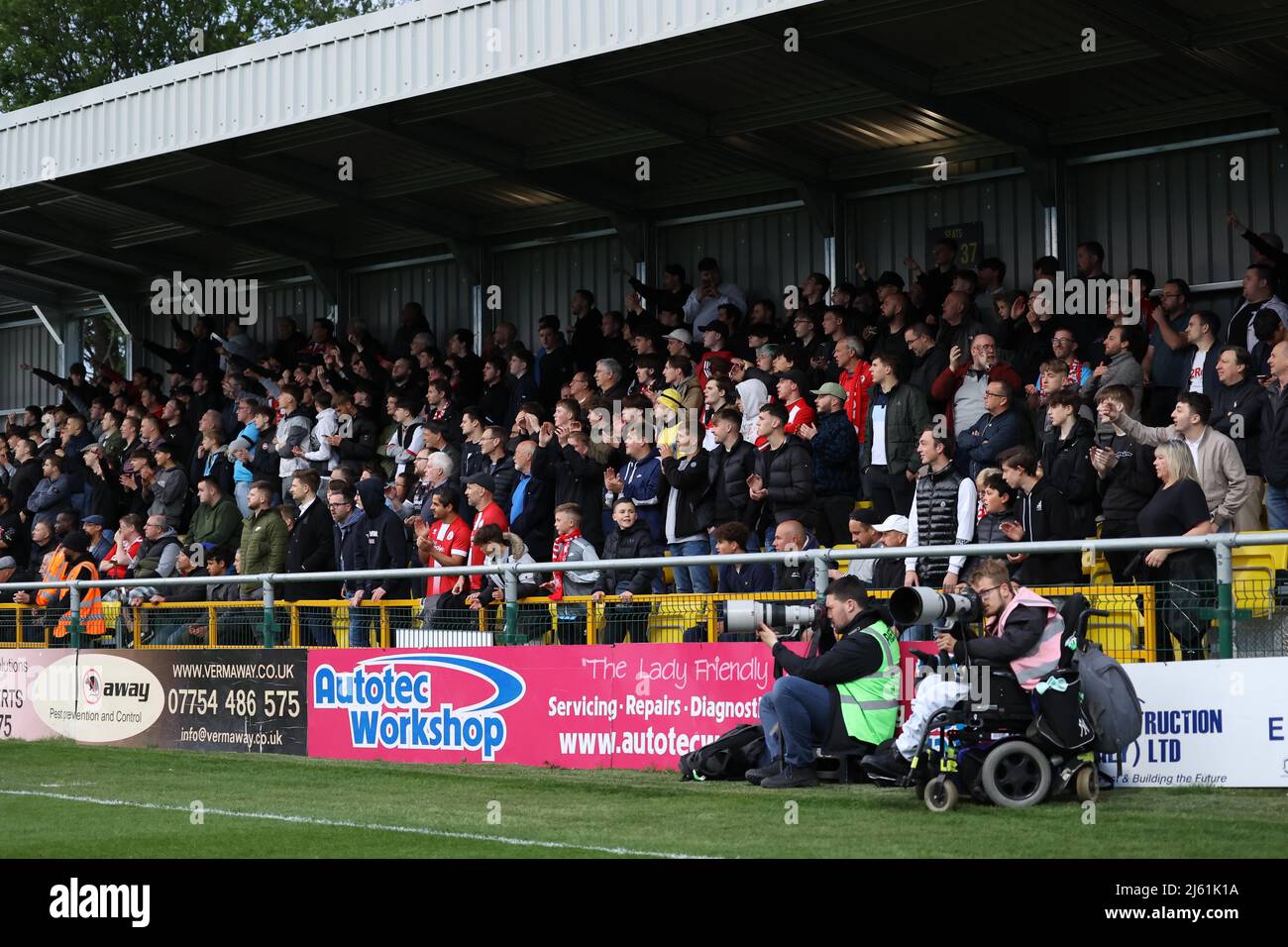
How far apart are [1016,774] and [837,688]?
60.1 inches

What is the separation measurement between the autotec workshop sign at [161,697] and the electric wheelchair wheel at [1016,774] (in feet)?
23.2

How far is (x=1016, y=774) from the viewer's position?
10.0 m

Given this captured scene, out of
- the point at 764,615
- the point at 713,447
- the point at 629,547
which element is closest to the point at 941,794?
the point at 764,615

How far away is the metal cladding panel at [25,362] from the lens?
105 ft

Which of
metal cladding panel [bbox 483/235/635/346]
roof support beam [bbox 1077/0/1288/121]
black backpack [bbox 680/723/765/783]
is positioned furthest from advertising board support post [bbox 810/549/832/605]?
metal cladding panel [bbox 483/235/635/346]

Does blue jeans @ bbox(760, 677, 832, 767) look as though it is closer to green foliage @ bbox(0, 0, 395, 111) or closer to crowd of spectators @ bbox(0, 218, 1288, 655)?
crowd of spectators @ bbox(0, 218, 1288, 655)

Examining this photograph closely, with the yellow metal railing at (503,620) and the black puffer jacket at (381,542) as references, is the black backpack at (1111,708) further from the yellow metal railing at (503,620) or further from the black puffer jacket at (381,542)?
the black puffer jacket at (381,542)

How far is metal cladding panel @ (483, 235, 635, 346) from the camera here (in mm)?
23859

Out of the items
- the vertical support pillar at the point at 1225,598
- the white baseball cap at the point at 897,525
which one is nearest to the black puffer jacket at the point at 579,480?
the white baseball cap at the point at 897,525

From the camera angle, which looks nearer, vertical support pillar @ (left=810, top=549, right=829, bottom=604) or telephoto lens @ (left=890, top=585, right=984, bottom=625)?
telephoto lens @ (left=890, top=585, right=984, bottom=625)

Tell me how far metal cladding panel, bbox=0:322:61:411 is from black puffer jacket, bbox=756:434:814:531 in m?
20.3

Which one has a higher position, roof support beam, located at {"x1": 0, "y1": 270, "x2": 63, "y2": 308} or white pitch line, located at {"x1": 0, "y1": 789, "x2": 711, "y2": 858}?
roof support beam, located at {"x1": 0, "y1": 270, "x2": 63, "y2": 308}

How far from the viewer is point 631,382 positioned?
19266 mm

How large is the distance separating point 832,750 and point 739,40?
7.94m
